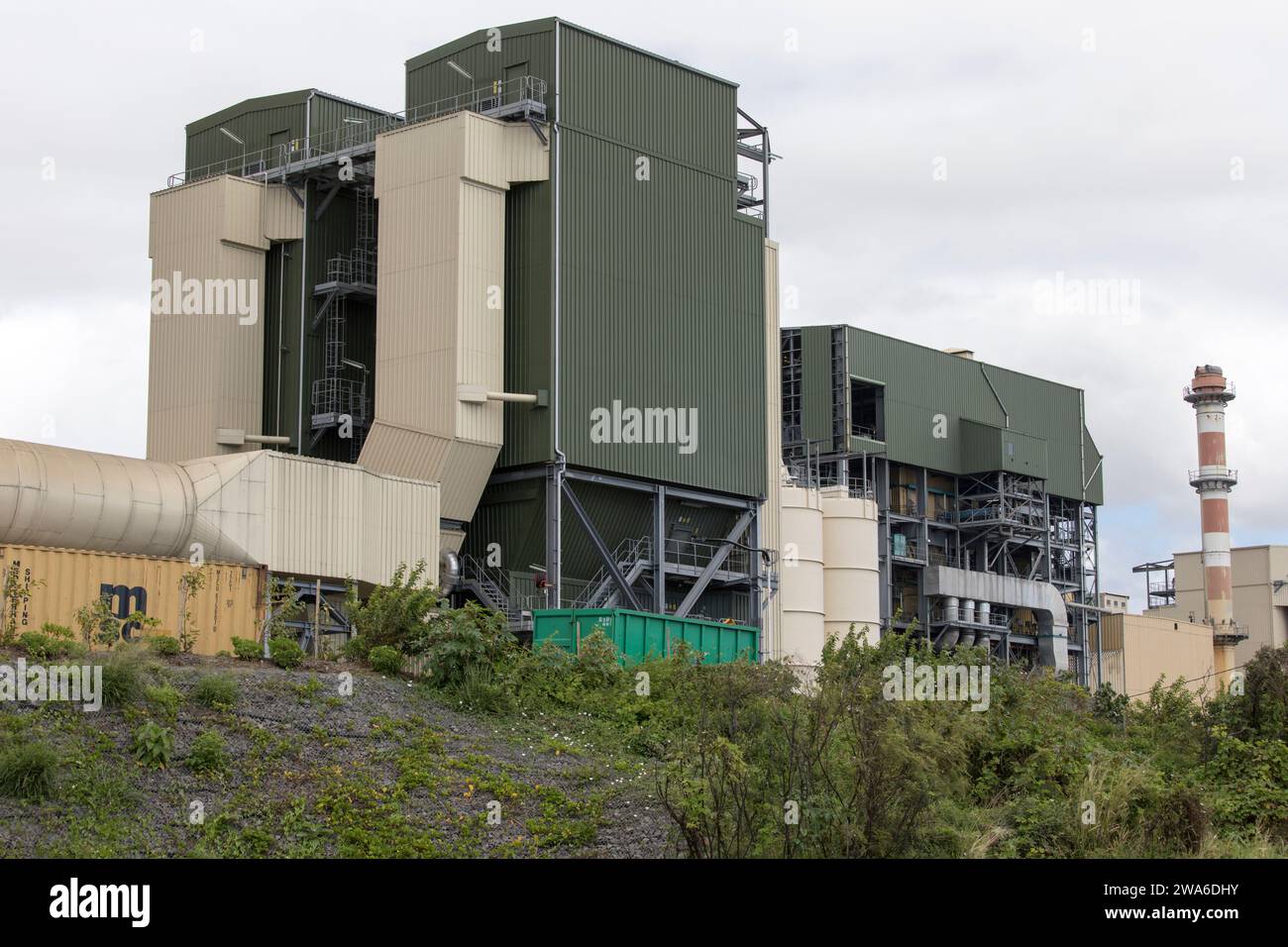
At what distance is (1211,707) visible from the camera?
30688 mm

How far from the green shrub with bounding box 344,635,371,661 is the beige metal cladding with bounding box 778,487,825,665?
27955 millimetres

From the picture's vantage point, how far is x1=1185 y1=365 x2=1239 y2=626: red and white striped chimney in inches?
3600

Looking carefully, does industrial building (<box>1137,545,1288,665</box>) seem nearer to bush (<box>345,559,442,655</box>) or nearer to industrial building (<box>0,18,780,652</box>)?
industrial building (<box>0,18,780,652</box>)

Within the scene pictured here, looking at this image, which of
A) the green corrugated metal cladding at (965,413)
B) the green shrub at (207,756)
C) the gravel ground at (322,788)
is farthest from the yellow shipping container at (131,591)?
the green corrugated metal cladding at (965,413)

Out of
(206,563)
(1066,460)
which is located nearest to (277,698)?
(206,563)

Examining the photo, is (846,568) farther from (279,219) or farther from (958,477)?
(279,219)

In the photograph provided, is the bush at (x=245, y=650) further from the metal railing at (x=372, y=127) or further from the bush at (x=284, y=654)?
the metal railing at (x=372, y=127)

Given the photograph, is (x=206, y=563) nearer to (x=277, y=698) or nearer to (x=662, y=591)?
(x=277, y=698)

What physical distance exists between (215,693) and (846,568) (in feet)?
142

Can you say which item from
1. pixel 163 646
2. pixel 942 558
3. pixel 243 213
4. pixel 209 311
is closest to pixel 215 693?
pixel 163 646

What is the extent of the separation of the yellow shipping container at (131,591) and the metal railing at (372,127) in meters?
18.8

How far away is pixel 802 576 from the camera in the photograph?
62.9 m
